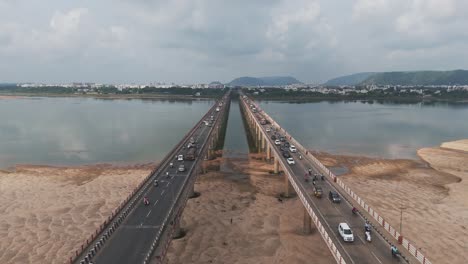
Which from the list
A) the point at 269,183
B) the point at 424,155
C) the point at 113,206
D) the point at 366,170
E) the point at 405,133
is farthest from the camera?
the point at 405,133

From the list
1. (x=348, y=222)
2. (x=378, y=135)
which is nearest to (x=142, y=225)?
(x=348, y=222)

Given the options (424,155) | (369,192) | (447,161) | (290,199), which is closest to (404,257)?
(290,199)

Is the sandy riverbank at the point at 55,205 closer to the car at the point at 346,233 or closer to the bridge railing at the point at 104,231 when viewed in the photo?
the bridge railing at the point at 104,231

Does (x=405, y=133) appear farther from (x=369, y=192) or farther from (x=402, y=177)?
(x=369, y=192)

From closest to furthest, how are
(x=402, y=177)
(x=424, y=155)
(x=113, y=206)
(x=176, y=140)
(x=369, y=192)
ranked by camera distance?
(x=113, y=206) < (x=369, y=192) < (x=402, y=177) < (x=424, y=155) < (x=176, y=140)

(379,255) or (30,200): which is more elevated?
(379,255)

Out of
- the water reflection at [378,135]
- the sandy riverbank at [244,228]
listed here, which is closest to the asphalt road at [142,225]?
the sandy riverbank at [244,228]
